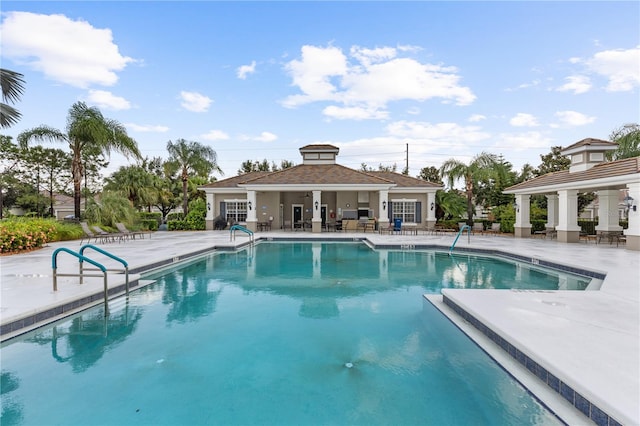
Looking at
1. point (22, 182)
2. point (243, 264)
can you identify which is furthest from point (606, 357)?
point (22, 182)

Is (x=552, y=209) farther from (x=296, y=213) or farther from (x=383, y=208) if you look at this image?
(x=296, y=213)

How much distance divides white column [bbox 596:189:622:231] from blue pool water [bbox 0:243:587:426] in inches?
645

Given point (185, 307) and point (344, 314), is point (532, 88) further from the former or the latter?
point (185, 307)

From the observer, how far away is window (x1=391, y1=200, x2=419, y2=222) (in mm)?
24625

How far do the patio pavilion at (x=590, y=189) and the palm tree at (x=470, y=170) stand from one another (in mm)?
4415

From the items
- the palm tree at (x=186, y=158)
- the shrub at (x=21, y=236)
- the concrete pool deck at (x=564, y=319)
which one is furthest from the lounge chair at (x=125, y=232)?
the palm tree at (x=186, y=158)

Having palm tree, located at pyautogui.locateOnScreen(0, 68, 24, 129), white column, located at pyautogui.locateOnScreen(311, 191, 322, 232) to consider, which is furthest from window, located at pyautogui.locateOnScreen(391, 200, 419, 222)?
palm tree, located at pyautogui.locateOnScreen(0, 68, 24, 129)

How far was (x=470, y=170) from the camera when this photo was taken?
24.4 m

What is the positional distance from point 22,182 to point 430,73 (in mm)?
41180

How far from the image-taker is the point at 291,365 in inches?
166

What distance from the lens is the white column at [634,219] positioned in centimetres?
1257

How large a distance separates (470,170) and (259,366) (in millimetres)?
24467

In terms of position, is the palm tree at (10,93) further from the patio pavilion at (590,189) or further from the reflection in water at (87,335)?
the patio pavilion at (590,189)

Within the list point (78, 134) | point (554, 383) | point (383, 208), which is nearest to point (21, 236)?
point (78, 134)
